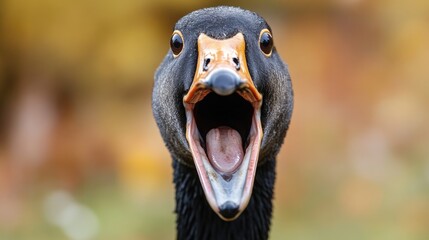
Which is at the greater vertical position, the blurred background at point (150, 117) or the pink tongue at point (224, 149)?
the blurred background at point (150, 117)

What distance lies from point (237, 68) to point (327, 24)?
7.87 m

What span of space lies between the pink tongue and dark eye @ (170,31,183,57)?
1.53 feet

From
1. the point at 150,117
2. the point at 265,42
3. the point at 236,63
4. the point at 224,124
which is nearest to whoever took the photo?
the point at 236,63

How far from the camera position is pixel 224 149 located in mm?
4332

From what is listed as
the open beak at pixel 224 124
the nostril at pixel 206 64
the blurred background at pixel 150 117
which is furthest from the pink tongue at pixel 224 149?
the blurred background at pixel 150 117

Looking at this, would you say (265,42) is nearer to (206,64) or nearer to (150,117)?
(206,64)

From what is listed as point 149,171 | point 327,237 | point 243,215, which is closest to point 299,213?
point 327,237

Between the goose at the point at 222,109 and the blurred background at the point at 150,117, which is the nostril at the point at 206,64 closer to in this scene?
the goose at the point at 222,109

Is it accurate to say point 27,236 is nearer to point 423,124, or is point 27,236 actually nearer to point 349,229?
point 349,229

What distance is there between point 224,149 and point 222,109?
335 millimetres

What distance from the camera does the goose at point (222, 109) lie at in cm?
403

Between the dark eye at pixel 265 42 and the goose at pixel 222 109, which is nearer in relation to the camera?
the goose at pixel 222 109

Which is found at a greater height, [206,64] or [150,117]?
[150,117]

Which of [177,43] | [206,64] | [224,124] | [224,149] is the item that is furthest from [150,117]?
[206,64]
